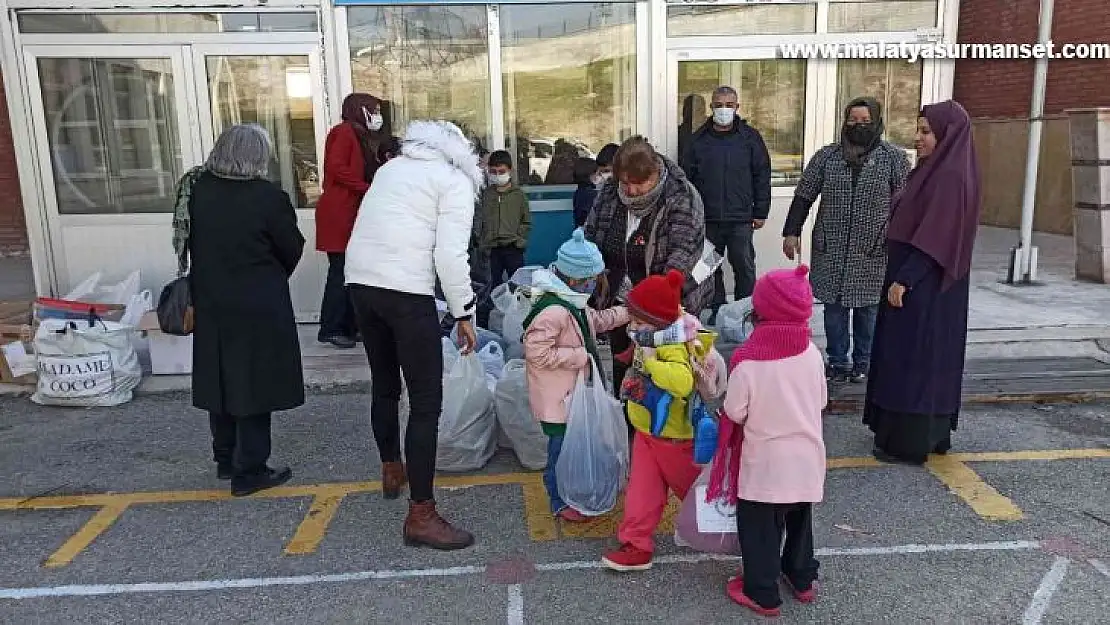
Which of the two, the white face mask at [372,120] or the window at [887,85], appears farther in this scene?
the window at [887,85]

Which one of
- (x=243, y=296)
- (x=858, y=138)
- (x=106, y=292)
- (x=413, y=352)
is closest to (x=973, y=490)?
(x=858, y=138)

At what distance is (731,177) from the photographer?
20.1 ft

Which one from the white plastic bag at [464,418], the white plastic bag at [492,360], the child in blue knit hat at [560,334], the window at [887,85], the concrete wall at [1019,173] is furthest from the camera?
the concrete wall at [1019,173]

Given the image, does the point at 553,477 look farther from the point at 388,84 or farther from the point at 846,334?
the point at 388,84

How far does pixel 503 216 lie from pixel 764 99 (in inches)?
106

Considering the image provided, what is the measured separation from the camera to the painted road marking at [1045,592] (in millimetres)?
2779

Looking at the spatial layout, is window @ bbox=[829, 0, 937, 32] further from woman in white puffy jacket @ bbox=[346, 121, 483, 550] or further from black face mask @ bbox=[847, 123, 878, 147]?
woman in white puffy jacket @ bbox=[346, 121, 483, 550]

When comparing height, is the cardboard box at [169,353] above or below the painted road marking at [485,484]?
above

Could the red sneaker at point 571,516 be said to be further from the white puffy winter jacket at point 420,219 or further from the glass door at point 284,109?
the glass door at point 284,109

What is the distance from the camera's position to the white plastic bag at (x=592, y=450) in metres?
3.34

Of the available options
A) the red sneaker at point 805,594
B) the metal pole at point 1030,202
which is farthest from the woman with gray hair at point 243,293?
the metal pole at point 1030,202

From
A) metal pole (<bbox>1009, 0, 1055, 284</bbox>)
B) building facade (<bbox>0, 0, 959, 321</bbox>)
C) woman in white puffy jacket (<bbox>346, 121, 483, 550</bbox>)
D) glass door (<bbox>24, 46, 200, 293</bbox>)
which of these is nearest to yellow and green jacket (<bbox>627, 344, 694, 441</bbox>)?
woman in white puffy jacket (<bbox>346, 121, 483, 550</bbox>)

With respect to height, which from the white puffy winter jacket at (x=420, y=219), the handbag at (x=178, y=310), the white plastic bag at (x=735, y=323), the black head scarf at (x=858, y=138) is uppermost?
the black head scarf at (x=858, y=138)

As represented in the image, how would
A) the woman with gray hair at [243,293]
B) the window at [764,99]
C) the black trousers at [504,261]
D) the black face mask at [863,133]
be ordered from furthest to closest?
the window at [764,99], the black trousers at [504,261], the black face mask at [863,133], the woman with gray hair at [243,293]
